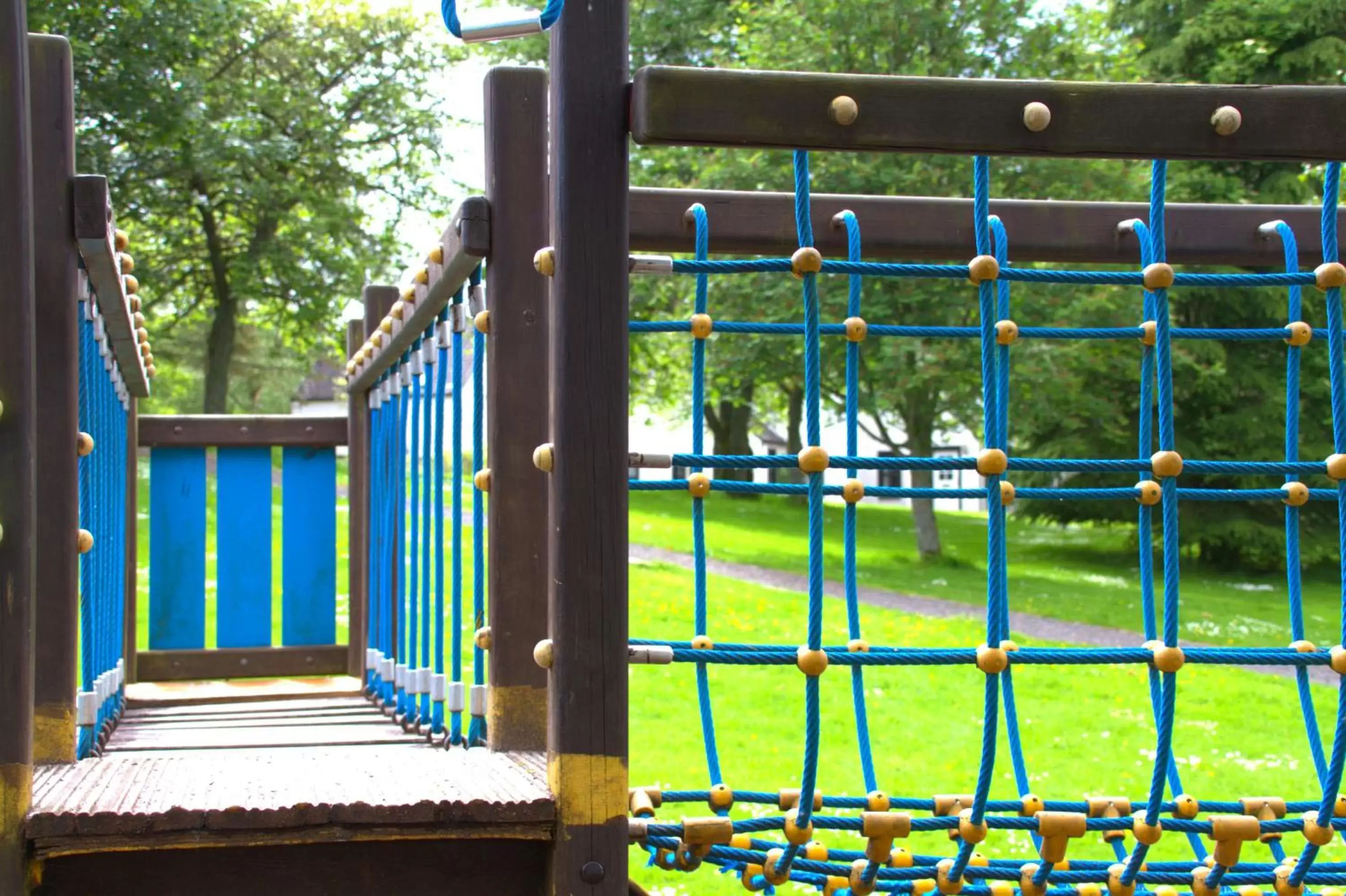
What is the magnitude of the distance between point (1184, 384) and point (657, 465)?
17060mm

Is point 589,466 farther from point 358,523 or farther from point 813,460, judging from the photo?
point 358,523

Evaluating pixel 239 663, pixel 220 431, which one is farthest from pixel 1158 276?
pixel 239 663

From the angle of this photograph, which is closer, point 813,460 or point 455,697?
point 813,460

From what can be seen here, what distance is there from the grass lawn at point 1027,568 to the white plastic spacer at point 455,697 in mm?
7867

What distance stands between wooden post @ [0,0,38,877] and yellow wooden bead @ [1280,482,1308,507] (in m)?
2.08

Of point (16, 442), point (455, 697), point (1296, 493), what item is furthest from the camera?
point (455, 697)

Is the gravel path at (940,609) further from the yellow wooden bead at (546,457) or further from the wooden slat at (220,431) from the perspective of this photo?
the yellow wooden bead at (546,457)

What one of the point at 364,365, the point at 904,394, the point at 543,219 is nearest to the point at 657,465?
the point at 543,219

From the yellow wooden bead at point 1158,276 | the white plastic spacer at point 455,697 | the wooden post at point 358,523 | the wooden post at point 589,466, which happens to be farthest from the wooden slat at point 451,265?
the wooden post at point 358,523

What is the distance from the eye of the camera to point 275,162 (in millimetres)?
17609

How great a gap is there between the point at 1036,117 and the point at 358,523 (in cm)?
353

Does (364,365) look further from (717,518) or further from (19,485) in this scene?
(717,518)

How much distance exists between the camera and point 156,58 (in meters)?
14.1

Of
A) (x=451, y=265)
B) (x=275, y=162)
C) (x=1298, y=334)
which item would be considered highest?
(x=275, y=162)
